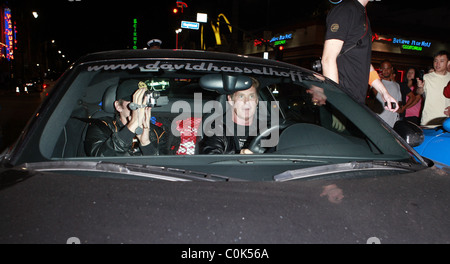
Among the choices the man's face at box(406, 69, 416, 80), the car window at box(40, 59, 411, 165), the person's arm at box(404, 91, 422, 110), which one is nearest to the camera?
the car window at box(40, 59, 411, 165)

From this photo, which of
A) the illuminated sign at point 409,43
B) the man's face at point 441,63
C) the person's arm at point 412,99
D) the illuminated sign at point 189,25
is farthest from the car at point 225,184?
the illuminated sign at point 409,43

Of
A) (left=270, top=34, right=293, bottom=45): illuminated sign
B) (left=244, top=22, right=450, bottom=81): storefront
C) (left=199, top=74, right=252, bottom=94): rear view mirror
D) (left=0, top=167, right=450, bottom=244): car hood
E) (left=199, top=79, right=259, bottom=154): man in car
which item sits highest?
(left=270, top=34, right=293, bottom=45): illuminated sign

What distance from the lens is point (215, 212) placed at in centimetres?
113

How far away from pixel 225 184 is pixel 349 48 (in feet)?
7.48

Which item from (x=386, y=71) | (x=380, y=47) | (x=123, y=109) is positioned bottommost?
(x=123, y=109)

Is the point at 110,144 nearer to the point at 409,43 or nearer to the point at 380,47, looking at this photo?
the point at 380,47

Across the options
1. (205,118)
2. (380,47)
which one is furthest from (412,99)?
(380,47)

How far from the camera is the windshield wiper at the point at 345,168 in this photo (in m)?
1.48

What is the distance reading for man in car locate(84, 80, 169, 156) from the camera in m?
2.10

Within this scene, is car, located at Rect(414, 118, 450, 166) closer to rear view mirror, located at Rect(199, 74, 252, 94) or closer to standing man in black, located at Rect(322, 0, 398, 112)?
standing man in black, located at Rect(322, 0, 398, 112)

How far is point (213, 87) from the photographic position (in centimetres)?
218

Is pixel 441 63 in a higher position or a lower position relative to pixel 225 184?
higher

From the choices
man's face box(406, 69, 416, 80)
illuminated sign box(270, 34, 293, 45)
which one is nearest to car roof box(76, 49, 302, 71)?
man's face box(406, 69, 416, 80)

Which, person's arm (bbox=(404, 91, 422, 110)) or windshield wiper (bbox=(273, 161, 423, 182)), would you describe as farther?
person's arm (bbox=(404, 91, 422, 110))
